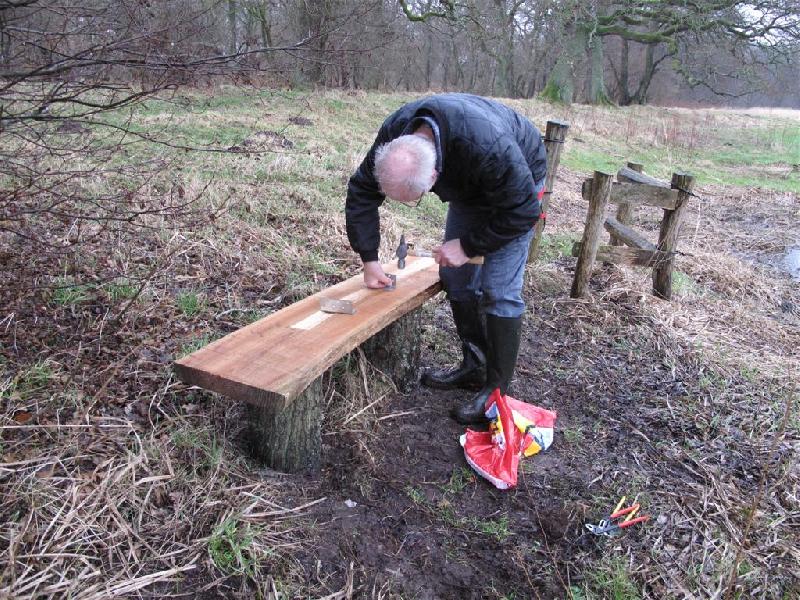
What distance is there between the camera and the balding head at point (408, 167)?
232 centimetres

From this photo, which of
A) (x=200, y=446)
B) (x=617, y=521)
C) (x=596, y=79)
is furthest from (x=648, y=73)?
(x=200, y=446)

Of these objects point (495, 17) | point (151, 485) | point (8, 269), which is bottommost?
point (151, 485)

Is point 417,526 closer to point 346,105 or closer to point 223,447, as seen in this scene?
point 223,447

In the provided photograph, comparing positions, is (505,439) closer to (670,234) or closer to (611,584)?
(611,584)

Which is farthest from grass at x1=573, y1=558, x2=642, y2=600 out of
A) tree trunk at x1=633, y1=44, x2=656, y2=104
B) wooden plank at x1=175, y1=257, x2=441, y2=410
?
tree trunk at x1=633, y1=44, x2=656, y2=104

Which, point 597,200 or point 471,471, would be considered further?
point 597,200

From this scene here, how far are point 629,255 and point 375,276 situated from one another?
2.97m

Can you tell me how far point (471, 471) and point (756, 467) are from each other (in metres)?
1.57

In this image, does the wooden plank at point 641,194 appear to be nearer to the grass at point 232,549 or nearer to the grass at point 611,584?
the grass at point 611,584

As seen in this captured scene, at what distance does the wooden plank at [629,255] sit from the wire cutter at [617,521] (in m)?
2.80

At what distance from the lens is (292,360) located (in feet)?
7.45

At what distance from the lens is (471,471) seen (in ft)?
9.36

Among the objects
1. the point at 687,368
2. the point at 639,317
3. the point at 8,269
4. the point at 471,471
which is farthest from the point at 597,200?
the point at 8,269

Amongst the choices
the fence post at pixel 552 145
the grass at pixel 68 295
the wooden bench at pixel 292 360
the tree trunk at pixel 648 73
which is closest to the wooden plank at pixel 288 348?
the wooden bench at pixel 292 360
